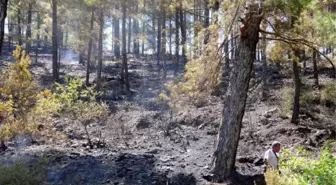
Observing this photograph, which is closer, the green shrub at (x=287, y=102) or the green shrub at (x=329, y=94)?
the green shrub at (x=329, y=94)

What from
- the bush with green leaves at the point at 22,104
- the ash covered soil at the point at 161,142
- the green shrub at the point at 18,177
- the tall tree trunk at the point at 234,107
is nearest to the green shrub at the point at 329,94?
the ash covered soil at the point at 161,142

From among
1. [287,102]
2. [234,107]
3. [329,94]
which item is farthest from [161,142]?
[329,94]

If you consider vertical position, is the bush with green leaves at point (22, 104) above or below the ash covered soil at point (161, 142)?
above

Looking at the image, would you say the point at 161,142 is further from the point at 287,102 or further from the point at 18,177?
the point at 18,177

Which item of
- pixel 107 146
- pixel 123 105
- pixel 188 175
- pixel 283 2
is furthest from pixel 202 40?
pixel 123 105

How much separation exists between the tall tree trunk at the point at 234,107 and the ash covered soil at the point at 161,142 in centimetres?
39

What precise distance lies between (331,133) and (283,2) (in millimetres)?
6588

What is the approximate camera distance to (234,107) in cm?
820

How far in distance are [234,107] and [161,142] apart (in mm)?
4976

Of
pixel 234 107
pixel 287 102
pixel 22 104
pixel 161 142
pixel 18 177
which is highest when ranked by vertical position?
pixel 234 107

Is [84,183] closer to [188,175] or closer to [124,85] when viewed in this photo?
[188,175]

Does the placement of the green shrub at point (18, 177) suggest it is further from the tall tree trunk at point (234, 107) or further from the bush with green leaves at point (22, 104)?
the bush with green leaves at point (22, 104)

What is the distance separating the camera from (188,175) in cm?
860

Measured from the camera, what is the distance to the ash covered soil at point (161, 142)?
884 cm
